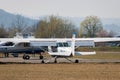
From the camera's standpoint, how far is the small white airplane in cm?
3725

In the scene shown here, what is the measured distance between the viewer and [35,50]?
43.7 meters

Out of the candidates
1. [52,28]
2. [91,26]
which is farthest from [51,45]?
[91,26]

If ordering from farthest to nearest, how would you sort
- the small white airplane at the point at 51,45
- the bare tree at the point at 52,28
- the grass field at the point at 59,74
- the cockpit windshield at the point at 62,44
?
the bare tree at the point at 52,28
the cockpit windshield at the point at 62,44
the small white airplane at the point at 51,45
the grass field at the point at 59,74

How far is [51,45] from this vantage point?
1524 inches

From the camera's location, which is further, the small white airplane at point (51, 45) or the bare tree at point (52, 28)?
the bare tree at point (52, 28)

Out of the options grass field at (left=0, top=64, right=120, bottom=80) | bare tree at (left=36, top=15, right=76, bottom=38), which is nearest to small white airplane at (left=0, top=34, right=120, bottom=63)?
grass field at (left=0, top=64, right=120, bottom=80)

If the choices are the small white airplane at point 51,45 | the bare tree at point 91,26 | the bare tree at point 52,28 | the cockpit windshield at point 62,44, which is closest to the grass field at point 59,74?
the small white airplane at point 51,45

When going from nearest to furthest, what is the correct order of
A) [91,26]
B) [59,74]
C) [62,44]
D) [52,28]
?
[59,74], [62,44], [52,28], [91,26]

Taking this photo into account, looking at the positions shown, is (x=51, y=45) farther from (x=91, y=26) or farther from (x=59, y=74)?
(x=91, y=26)

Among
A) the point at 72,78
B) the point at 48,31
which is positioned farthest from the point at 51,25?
the point at 72,78

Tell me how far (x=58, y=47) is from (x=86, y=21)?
110 m

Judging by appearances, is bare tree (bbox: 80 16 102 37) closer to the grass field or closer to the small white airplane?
the small white airplane

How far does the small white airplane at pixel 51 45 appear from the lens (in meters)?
37.2

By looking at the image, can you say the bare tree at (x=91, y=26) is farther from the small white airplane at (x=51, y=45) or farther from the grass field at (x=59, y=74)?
the grass field at (x=59, y=74)
